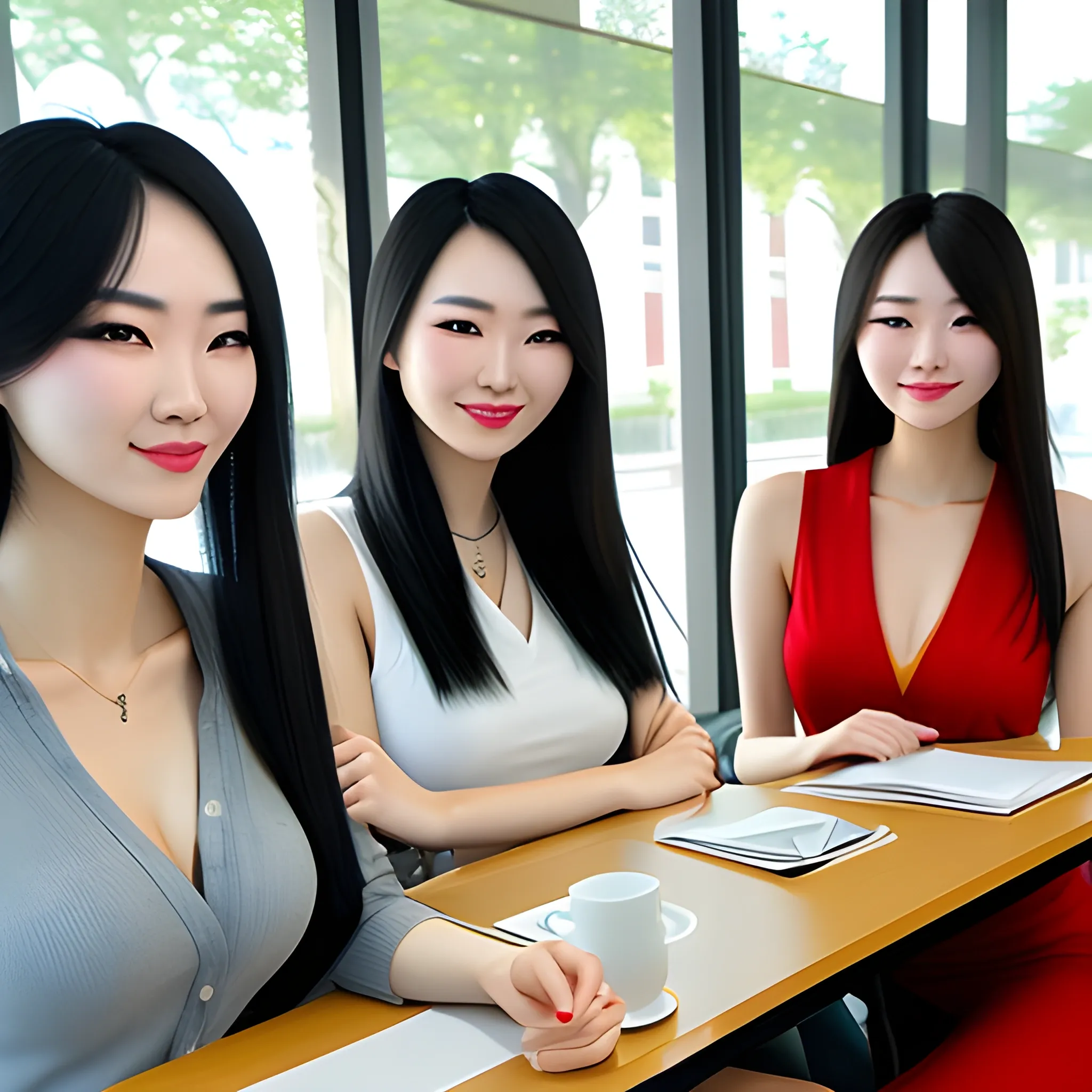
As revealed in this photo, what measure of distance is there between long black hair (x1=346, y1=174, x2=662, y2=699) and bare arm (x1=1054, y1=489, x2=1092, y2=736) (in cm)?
77

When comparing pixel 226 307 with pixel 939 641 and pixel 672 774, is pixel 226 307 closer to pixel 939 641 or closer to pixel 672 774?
pixel 672 774

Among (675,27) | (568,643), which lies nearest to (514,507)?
(568,643)

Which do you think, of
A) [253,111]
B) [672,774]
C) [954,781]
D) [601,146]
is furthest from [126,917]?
[601,146]

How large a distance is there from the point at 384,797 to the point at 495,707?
0.90ft

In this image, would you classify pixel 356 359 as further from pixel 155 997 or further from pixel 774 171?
pixel 155 997

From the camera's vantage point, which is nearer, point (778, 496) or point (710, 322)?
point (778, 496)

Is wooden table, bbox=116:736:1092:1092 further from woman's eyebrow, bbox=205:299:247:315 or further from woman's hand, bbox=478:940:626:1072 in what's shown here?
woman's eyebrow, bbox=205:299:247:315

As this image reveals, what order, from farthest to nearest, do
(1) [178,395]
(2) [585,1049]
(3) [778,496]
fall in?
1. (3) [778,496]
2. (1) [178,395]
3. (2) [585,1049]

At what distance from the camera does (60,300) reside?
983 millimetres

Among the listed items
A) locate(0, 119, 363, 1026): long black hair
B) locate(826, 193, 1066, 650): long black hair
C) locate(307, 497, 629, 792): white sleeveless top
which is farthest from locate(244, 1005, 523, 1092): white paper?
locate(826, 193, 1066, 650): long black hair

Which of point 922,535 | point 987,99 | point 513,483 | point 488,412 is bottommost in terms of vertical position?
point 922,535

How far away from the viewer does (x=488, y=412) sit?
1.72 meters

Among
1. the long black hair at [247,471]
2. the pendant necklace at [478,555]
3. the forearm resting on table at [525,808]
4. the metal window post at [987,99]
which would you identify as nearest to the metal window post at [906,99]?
the metal window post at [987,99]

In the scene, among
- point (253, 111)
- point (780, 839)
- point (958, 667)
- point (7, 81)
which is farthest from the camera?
point (253, 111)
